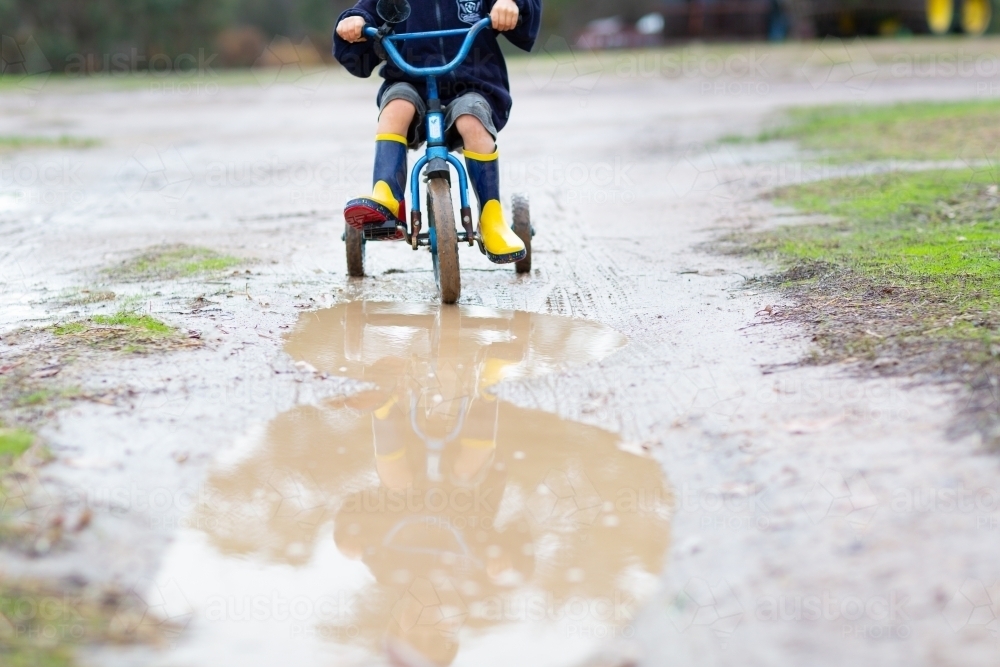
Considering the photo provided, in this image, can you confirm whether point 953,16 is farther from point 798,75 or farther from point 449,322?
point 449,322

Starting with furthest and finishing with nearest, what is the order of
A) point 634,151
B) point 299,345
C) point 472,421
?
point 634,151
point 299,345
point 472,421

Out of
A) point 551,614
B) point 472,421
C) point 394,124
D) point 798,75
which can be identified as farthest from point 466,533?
point 798,75

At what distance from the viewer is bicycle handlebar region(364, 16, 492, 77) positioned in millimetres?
5172

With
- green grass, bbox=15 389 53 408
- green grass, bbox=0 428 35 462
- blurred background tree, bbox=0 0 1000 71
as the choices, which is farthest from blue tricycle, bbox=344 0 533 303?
blurred background tree, bbox=0 0 1000 71

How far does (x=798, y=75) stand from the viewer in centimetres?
1883

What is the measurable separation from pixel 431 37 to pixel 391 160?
1.95 ft

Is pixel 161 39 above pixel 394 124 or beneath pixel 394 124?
beneath

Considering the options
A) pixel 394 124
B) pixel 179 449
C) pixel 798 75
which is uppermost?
pixel 394 124

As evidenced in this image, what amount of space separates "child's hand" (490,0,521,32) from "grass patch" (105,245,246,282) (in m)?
2.00

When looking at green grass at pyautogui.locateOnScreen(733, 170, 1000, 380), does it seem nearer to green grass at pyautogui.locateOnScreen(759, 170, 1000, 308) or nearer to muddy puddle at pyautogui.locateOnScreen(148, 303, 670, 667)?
green grass at pyautogui.locateOnScreen(759, 170, 1000, 308)

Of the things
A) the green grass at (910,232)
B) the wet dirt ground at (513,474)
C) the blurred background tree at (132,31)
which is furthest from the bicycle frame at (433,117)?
the blurred background tree at (132,31)

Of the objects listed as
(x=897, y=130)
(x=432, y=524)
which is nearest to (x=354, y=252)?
(x=432, y=524)

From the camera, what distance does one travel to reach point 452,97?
5465 millimetres

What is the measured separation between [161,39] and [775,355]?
26.0 metres
